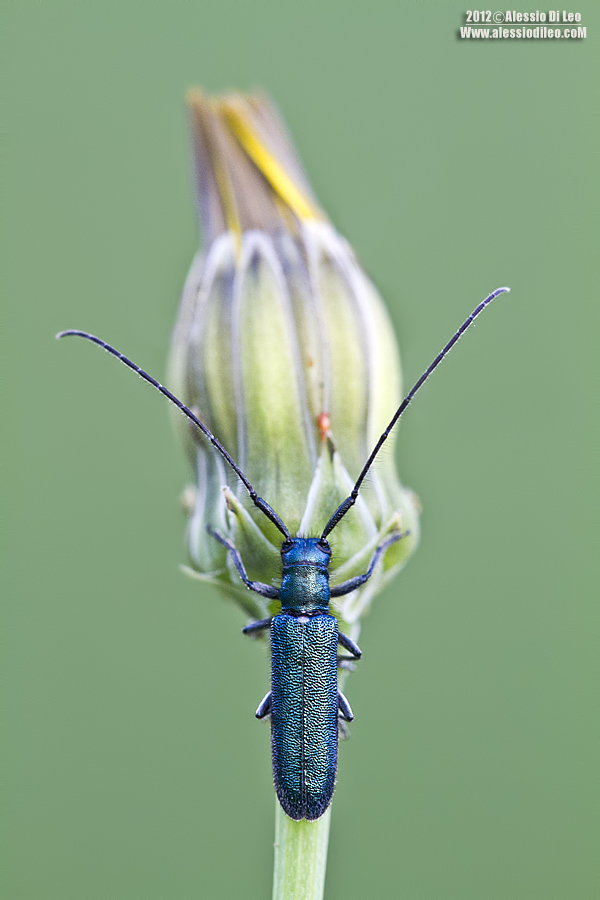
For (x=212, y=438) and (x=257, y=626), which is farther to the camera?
(x=257, y=626)

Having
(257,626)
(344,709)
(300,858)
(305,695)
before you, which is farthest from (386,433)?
(300,858)

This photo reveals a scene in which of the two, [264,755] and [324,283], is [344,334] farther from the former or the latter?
[264,755]

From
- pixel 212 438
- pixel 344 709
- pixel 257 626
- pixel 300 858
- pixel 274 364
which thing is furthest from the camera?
pixel 344 709

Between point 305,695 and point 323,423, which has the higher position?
point 323,423

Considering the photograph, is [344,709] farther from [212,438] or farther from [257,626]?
[212,438]

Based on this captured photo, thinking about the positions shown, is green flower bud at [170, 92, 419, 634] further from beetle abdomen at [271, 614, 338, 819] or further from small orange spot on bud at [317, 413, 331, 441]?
beetle abdomen at [271, 614, 338, 819]

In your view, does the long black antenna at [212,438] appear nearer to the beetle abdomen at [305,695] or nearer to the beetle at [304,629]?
the beetle at [304,629]
